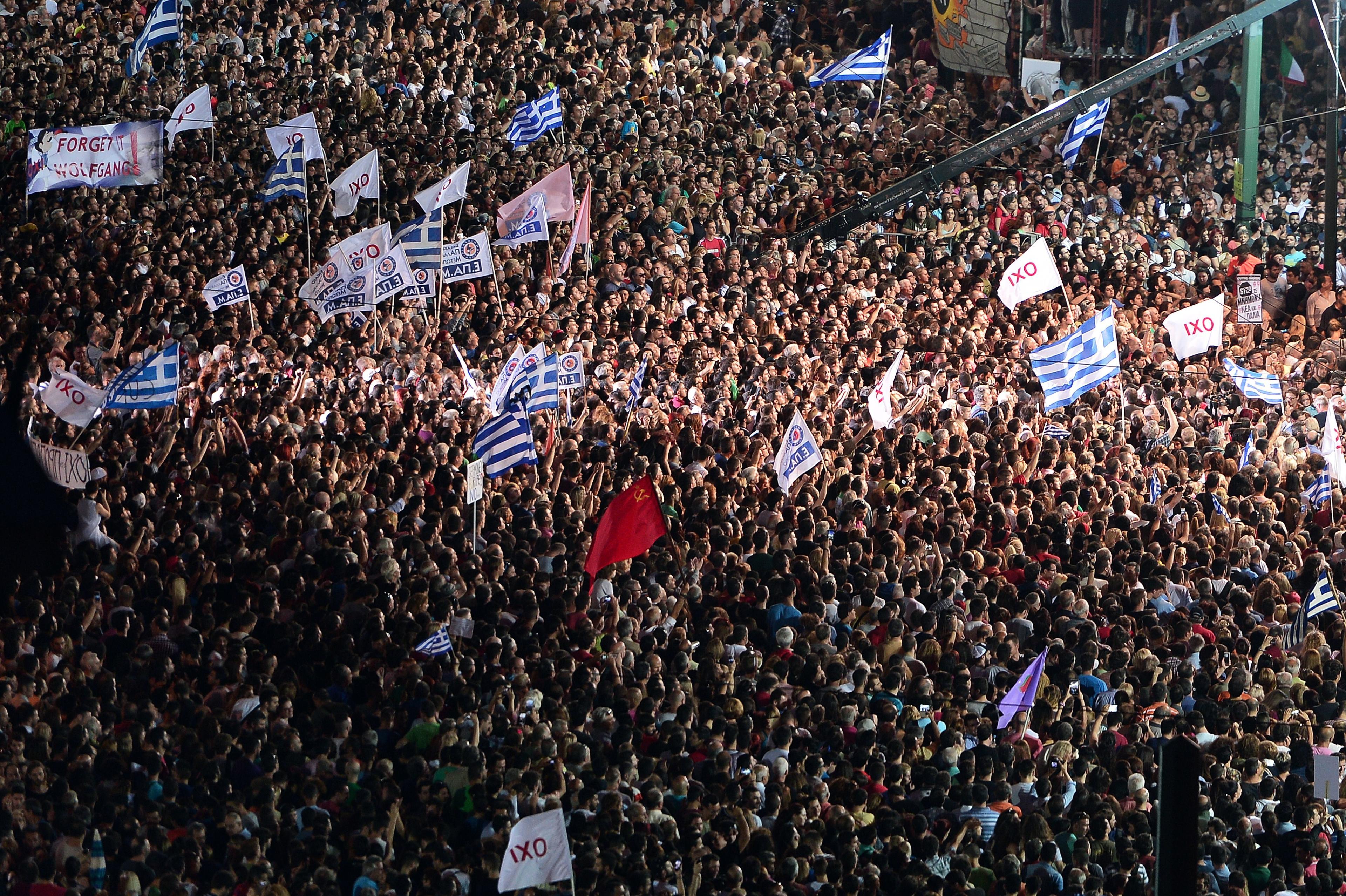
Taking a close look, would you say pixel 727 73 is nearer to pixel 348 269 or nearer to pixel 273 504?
pixel 348 269

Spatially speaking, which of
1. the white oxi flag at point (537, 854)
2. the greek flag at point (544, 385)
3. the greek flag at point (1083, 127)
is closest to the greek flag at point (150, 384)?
the greek flag at point (544, 385)

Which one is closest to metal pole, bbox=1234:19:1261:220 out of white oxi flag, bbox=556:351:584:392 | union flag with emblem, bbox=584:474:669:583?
white oxi flag, bbox=556:351:584:392

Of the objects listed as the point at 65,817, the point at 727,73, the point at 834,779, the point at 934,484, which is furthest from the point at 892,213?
the point at 65,817

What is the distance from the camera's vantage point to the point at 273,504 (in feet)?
38.9

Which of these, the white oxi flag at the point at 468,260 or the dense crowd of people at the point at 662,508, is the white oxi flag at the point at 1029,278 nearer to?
the dense crowd of people at the point at 662,508

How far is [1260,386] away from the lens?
17.2m

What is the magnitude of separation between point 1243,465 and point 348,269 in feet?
28.4

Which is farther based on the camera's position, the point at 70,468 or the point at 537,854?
the point at 70,468

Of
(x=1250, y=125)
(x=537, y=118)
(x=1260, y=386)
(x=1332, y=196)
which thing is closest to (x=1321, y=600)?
(x=1260, y=386)

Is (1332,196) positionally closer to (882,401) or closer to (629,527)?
(882,401)

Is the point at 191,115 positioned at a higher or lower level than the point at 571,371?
higher

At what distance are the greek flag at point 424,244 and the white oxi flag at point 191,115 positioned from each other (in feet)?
12.2

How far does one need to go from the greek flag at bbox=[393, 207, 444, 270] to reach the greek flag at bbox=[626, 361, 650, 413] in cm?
245

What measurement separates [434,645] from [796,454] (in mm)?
4211
